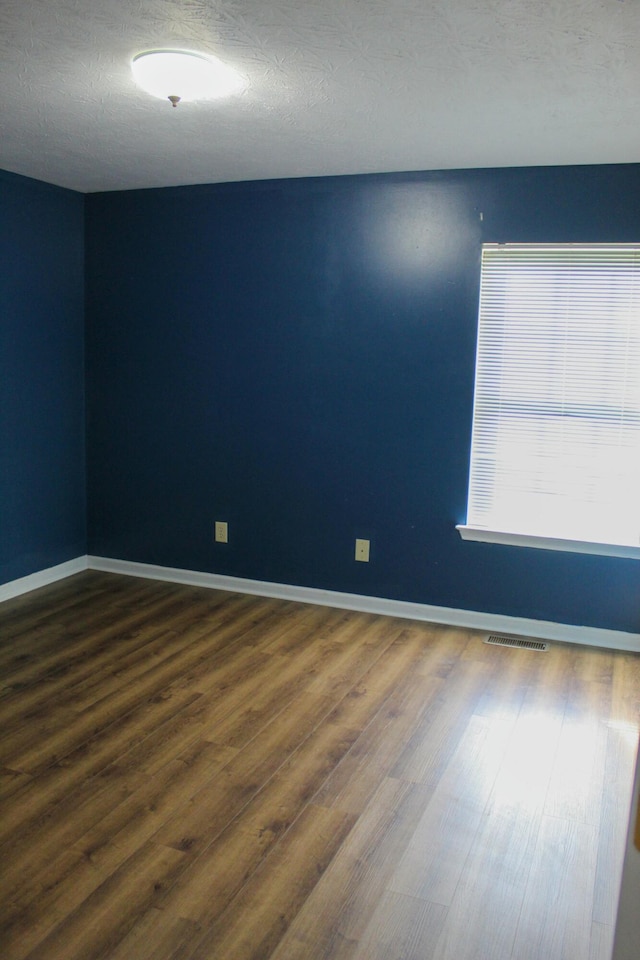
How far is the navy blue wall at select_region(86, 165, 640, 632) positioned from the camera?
4.04m

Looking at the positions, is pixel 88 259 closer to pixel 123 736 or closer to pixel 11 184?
pixel 11 184

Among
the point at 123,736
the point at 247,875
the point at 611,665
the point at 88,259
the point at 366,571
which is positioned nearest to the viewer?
the point at 247,875

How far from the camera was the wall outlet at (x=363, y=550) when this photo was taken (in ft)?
14.6

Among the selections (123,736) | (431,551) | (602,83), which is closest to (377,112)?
(602,83)

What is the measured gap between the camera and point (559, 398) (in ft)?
13.0

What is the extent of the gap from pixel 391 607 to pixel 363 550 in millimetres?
347

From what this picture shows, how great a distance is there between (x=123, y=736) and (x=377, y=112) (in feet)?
8.30

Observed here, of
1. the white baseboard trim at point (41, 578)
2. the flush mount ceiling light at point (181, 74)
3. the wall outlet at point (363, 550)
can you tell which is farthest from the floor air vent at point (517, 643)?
the flush mount ceiling light at point (181, 74)

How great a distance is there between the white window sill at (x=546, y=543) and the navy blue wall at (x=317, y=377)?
5 centimetres

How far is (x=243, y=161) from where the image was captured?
3.96 m

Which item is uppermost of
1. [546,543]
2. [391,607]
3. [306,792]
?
[546,543]

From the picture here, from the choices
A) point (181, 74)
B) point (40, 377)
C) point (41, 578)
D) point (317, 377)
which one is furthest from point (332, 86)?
point (41, 578)

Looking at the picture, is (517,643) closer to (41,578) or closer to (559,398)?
(559,398)

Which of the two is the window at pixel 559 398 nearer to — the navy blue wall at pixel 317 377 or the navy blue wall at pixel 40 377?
the navy blue wall at pixel 317 377
